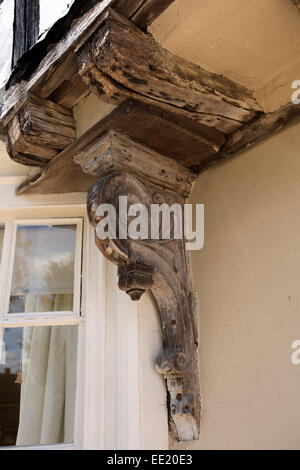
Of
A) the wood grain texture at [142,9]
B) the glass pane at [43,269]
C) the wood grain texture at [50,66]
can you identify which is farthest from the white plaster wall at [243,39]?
the glass pane at [43,269]

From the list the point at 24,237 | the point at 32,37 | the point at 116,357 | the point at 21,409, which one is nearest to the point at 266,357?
the point at 116,357

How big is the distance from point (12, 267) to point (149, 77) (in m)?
1.16

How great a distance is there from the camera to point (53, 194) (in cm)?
199

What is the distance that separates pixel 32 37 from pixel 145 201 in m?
0.84

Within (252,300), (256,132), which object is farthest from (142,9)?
(252,300)

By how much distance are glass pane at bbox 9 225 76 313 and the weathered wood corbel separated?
54 centimetres

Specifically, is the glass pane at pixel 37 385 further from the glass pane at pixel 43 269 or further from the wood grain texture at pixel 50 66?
the wood grain texture at pixel 50 66

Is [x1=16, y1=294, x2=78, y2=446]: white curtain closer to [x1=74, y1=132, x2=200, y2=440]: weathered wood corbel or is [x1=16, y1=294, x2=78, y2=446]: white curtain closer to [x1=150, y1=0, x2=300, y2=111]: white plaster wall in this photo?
[x1=74, y1=132, x2=200, y2=440]: weathered wood corbel

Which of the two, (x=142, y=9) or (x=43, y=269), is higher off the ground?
(x=142, y=9)

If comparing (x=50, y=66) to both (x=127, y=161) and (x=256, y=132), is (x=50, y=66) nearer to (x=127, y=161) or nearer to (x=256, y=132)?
Result: (x=127, y=161)

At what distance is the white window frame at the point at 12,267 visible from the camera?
184 cm

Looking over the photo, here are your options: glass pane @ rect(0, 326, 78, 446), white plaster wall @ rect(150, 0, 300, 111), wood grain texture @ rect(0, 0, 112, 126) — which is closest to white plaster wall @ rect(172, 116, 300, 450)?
white plaster wall @ rect(150, 0, 300, 111)

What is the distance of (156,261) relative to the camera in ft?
5.02

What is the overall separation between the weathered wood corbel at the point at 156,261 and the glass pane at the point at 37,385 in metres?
0.52
